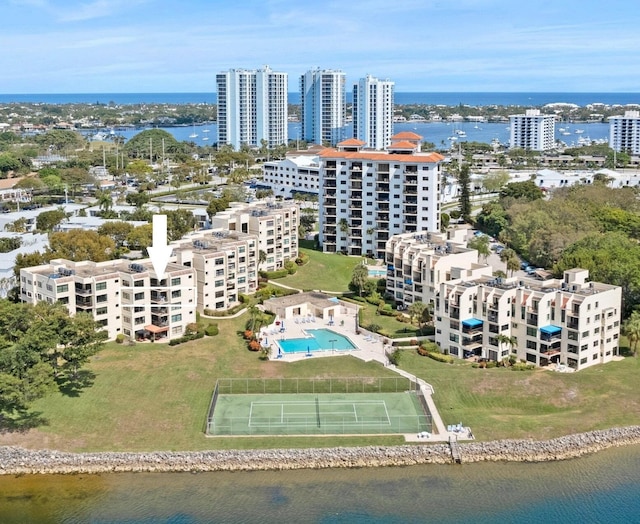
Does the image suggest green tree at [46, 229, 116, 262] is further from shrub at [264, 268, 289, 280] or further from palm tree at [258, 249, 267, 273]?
shrub at [264, 268, 289, 280]

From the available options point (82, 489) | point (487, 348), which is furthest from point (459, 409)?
point (82, 489)

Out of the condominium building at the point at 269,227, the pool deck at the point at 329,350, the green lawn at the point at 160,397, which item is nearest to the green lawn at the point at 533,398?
the pool deck at the point at 329,350

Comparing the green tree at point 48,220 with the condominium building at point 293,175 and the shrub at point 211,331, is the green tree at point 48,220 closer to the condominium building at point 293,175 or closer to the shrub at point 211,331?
the shrub at point 211,331

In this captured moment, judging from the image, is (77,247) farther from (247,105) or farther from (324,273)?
(247,105)

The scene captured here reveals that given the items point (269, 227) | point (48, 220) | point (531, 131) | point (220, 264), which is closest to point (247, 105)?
point (531, 131)

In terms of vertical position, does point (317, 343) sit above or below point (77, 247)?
below
